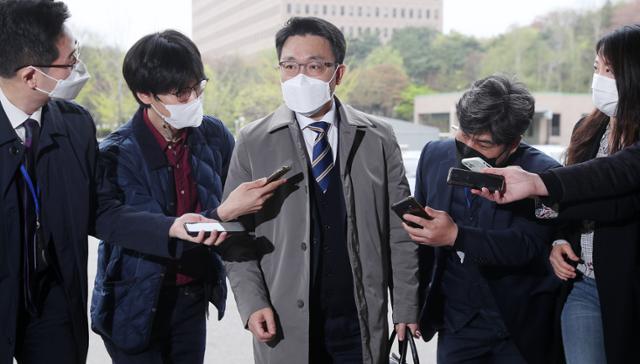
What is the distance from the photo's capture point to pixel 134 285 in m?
1.99

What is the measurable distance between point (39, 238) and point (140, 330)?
0.43 m

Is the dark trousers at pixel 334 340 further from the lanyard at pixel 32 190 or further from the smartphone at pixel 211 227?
the lanyard at pixel 32 190

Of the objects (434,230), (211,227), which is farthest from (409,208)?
(211,227)

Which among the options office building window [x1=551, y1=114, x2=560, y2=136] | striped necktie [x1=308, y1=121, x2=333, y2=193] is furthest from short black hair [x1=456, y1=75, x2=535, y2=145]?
office building window [x1=551, y1=114, x2=560, y2=136]

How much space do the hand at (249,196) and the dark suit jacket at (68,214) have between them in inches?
9.5

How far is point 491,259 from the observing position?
6.18 ft

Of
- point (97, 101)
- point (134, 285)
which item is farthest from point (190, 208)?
point (97, 101)

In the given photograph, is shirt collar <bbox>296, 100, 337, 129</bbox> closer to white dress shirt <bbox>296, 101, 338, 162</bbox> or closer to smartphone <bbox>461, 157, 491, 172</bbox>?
white dress shirt <bbox>296, 101, 338, 162</bbox>

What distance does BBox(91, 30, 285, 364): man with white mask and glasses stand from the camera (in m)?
1.99

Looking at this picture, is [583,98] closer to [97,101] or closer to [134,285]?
→ [97,101]

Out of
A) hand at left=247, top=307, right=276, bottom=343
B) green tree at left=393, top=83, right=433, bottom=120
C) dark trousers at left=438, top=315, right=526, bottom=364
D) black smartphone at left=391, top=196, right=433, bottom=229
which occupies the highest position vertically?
black smartphone at left=391, top=196, right=433, bottom=229

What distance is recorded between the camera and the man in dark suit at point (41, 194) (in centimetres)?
165

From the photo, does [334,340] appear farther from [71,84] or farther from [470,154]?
[71,84]

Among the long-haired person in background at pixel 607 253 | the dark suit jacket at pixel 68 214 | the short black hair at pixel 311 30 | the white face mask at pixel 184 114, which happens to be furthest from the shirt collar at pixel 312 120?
the long-haired person in background at pixel 607 253
